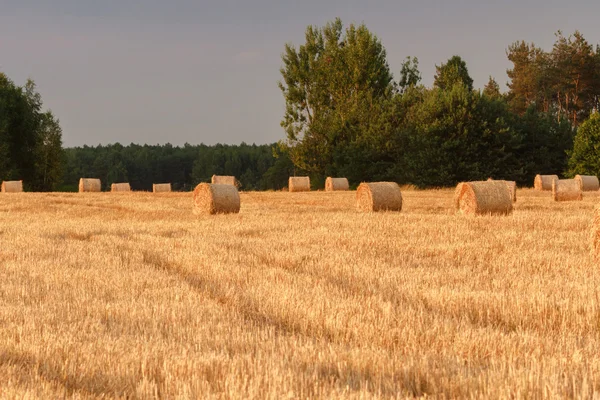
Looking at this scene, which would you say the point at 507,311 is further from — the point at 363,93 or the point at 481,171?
the point at 363,93

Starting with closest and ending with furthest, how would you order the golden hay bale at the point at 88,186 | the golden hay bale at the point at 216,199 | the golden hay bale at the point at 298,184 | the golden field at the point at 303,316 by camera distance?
the golden field at the point at 303,316
the golden hay bale at the point at 216,199
the golden hay bale at the point at 298,184
the golden hay bale at the point at 88,186

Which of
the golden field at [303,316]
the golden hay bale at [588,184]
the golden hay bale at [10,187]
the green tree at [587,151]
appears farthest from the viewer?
the green tree at [587,151]

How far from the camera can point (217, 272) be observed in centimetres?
895

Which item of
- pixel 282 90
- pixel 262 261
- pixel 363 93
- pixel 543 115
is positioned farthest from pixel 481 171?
pixel 262 261

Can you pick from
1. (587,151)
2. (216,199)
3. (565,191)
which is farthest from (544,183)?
(216,199)

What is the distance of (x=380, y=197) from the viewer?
19594 mm

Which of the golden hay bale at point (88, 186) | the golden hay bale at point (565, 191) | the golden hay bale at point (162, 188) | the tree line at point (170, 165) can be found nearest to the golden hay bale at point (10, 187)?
the golden hay bale at point (88, 186)

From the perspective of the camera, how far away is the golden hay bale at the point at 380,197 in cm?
1950

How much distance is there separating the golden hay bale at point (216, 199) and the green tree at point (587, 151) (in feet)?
85.0

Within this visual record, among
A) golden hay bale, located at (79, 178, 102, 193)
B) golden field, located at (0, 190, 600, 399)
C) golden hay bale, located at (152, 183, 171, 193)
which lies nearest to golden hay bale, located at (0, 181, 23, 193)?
golden hay bale, located at (79, 178, 102, 193)

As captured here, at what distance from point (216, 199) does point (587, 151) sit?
1081 inches

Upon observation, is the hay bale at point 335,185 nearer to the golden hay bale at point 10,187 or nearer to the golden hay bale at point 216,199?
the golden hay bale at point 10,187

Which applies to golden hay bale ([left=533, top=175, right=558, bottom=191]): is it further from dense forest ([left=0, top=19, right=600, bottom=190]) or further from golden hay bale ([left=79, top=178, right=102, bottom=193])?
golden hay bale ([left=79, top=178, right=102, bottom=193])

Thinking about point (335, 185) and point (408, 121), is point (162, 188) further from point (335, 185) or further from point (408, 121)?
point (408, 121)
